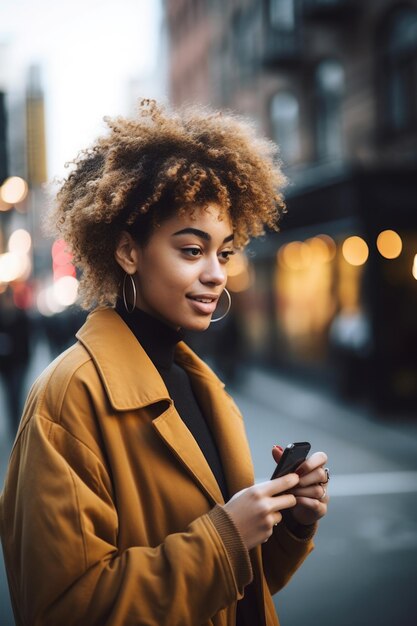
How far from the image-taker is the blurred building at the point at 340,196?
12.2 meters

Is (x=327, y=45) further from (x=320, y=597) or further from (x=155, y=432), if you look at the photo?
(x=155, y=432)

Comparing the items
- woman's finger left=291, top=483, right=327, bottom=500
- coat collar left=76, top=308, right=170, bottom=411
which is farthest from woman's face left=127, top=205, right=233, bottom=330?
woman's finger left=291, top=483, right=327, bottom=500

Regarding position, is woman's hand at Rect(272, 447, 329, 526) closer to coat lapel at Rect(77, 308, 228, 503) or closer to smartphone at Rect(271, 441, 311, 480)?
smartphone at Rect(271, 441, 311, 480)

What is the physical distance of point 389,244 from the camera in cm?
1234

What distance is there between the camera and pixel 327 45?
54.1 feet

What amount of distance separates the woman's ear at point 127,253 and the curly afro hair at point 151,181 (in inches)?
1.0

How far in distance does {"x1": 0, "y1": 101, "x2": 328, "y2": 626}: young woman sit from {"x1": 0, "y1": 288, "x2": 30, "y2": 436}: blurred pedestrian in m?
8.35

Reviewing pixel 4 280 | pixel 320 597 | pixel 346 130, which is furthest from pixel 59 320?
pixel 320 597

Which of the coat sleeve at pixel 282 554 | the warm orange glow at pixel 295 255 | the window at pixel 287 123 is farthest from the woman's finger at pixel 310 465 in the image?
the window at pixel 287 123

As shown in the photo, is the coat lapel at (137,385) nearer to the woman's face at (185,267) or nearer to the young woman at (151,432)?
the young woman at (151,432)

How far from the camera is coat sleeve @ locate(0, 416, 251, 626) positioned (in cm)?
162

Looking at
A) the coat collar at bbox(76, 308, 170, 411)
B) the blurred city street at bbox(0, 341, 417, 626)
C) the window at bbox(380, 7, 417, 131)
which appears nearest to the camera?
the coat collar at bbox(76, 308, 170, 411)

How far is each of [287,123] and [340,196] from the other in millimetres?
8097

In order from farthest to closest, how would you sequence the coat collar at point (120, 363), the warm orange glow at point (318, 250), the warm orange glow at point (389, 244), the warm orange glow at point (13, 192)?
1. the warm orange glow at point (318, 250)
2. the warm orange glow at point (13, 192)
3. the warm orange glow at point (389, 244)
4. the coat collar at point (120, 363)
